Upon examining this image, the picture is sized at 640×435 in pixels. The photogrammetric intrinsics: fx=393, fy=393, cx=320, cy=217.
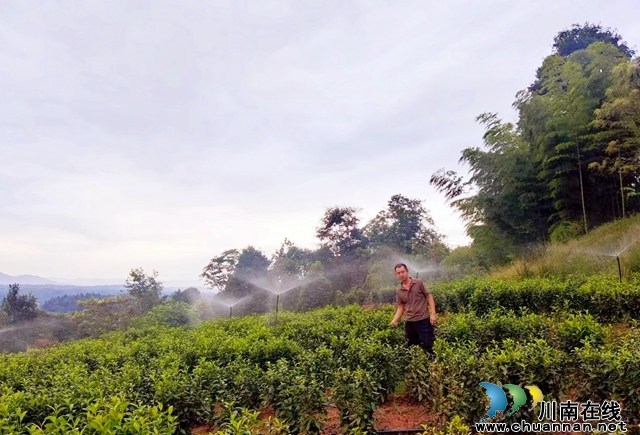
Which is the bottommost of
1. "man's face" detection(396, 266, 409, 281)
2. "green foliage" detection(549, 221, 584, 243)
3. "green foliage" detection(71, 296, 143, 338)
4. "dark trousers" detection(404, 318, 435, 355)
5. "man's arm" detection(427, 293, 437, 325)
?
"green foliage" detection(71, 296, 143, 338)

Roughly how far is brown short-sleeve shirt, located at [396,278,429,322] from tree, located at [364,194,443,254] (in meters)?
14.4

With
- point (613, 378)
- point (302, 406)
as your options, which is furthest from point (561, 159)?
point (302, 406)

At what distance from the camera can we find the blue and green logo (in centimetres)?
320

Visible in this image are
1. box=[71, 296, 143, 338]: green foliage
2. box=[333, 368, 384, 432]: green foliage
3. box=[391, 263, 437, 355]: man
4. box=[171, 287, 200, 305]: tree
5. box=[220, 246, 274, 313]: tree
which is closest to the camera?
box=[333, 368, 384, 432]: green foliage

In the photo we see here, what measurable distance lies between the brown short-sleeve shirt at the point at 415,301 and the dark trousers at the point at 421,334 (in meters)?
0.08

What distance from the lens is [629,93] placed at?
10.1 metres

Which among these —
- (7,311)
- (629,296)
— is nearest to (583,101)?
(629,296)

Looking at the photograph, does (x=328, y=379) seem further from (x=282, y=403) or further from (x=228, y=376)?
(x=228, y=376)

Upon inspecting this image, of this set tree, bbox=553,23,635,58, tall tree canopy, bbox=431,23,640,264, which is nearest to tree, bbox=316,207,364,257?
tall tree canopy, bbox=431,23,640,264

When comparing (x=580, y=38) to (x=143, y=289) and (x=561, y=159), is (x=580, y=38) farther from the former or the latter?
(x=143, y=289)

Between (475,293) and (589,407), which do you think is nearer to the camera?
(589,407)

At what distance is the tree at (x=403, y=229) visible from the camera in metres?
19.8

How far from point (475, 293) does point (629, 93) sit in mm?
6890

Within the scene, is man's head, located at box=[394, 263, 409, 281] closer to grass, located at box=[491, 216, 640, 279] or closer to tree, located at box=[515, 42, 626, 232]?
grass, located at box=[491, 216, 640, 279]
